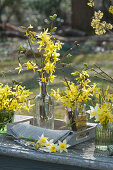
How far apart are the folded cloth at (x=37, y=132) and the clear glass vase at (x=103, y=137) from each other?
112 millimetres

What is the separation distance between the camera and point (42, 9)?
9.93 metres

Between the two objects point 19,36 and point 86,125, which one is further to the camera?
point 19,36

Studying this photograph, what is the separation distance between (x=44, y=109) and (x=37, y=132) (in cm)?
14

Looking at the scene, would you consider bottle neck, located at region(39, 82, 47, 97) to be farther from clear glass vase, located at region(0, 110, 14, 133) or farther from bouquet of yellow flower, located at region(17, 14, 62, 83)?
clear glass vase, located at region(0, 110, 14, 133)

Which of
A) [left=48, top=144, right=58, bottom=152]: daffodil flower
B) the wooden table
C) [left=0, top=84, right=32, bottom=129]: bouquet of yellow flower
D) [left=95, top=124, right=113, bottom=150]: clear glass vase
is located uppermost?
[left=0, top=84, right=32, bottom=129]: bouquet of yellow flower

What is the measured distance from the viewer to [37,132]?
4.69 feet

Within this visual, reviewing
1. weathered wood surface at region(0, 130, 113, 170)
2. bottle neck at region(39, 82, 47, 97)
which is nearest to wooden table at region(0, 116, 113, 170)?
weathered wood surface at region(0, 130, 113, 170)

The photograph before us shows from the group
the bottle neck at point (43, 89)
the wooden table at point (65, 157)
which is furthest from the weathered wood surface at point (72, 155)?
the bottle neck at point (43, 89)

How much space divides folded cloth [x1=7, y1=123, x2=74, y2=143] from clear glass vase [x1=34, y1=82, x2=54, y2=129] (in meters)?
0.08

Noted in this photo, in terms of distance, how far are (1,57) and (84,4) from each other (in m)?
5.11

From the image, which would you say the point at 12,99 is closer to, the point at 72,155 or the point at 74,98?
the point at 74,98

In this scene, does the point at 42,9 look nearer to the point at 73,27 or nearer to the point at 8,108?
the point at 73,27

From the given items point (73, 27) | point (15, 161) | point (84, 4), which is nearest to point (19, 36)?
point (73, 27)

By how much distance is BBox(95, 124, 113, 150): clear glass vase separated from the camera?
53.6 inches
